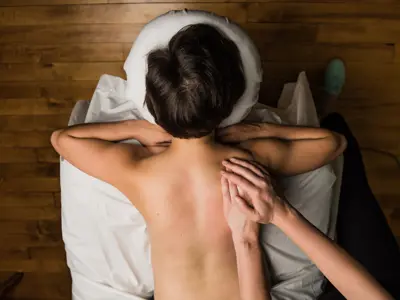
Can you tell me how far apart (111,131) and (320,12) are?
2.37ft

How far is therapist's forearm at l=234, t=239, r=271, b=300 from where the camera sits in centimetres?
118

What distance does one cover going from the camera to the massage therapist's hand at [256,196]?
3.44ft

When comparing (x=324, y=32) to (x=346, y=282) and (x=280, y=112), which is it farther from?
(x=346, y=282)

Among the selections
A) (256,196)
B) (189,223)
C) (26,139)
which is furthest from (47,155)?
(256,196)

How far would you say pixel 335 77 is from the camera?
1601mm

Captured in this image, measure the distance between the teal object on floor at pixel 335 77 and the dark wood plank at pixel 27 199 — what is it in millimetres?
872

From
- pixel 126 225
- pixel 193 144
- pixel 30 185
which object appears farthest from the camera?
pixel 30 185

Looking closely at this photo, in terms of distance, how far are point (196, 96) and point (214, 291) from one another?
456 mm

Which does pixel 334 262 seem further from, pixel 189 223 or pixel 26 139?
pixel 26 139

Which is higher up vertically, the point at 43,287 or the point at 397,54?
the point at 397,54

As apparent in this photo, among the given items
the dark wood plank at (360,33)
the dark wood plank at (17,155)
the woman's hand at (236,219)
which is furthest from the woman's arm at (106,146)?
the dark wood plank at (360,33)

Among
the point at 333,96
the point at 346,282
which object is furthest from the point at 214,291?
the point at 333,96

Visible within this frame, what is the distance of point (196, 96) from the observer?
3.19 feet

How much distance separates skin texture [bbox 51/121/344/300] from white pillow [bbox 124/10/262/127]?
4.1 inches
